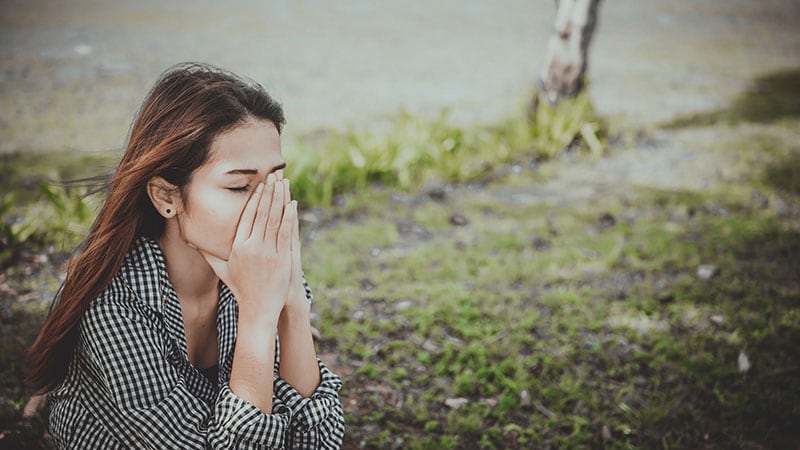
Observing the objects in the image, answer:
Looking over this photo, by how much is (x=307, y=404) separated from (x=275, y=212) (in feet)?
2.11

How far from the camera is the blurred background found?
3.13 m

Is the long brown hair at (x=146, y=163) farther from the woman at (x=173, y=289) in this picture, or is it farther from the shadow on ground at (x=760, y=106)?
the shadow on ground at (x=760, y=106)

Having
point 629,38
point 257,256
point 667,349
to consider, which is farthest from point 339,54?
point 257,256

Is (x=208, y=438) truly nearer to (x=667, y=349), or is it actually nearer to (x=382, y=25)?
(x=667, y=349)

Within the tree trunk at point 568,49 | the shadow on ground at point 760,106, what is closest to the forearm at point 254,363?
the tree trunk at point 568,49

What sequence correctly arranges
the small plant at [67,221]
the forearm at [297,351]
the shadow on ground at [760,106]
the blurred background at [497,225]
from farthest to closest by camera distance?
the shadow on ground at [760,106] < the small plant at [67,221] < the blurred background at [497,225] < the forearm at [297,351]

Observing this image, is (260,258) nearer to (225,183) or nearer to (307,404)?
(225,183)

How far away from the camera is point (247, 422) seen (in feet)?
5.71

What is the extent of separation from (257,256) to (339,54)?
31.2 feet

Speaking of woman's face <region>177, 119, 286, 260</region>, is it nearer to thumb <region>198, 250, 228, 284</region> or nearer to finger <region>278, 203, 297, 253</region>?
thumb <region>198, 250, 228, 284</region>

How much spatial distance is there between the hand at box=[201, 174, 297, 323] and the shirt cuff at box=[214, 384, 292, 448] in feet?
0.82

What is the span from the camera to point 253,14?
42.1 feet

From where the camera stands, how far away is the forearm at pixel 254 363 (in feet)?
5.89

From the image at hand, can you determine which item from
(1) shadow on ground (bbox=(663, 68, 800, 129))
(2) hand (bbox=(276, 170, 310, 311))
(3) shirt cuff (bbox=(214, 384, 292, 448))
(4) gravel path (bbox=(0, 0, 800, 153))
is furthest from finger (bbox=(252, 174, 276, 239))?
(1) shadow on ground (bbox=(663, 68, 800, 129))
